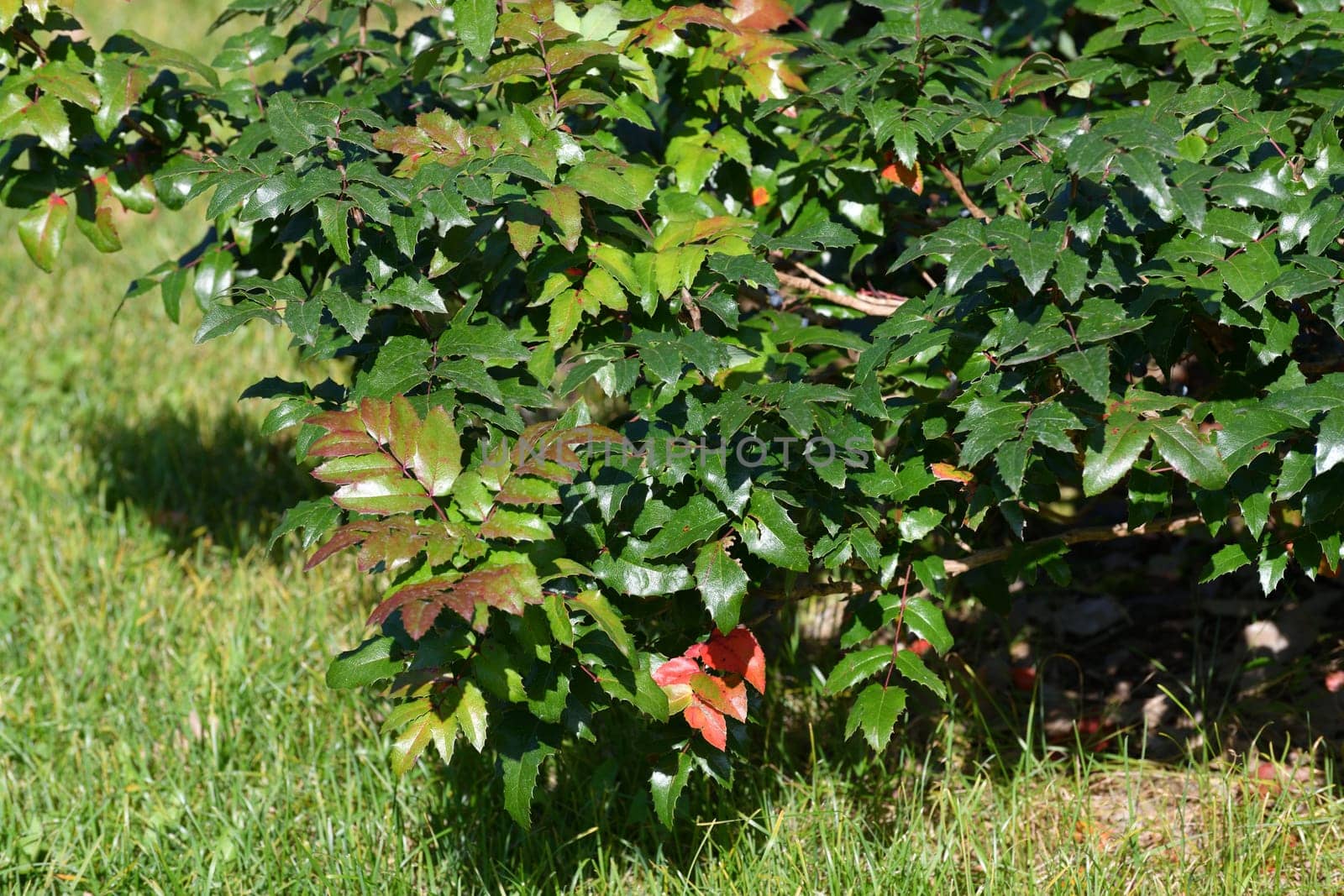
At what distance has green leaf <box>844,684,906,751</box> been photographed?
1723 mm

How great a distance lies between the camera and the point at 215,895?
2066 millimetres

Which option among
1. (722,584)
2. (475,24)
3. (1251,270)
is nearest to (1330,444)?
(1251,270)

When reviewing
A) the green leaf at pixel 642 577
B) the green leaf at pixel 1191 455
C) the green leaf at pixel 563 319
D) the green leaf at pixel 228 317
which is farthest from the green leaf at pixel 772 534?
the green leaf at pixel 228 317

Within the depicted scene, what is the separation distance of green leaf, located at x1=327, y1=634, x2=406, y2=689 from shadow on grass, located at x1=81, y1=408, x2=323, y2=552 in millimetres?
1508

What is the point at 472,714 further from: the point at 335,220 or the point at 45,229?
the point at 45,229

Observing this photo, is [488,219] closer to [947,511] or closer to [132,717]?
[947,511]

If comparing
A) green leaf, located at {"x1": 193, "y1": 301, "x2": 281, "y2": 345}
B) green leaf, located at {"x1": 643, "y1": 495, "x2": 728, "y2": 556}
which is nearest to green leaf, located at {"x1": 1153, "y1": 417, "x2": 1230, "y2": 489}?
green leaf, located at {"x1": 643, "y1": 495, "x2": 728, "y2": 556}

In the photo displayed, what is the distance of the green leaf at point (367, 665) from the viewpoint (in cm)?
165

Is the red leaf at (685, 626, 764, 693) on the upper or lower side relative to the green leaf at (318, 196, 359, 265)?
A: lower

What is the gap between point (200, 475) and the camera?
3.49 metres

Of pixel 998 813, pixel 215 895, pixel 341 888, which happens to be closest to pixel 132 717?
pixel 215 895

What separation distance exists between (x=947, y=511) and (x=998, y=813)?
0.60m

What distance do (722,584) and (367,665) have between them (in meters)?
0.50

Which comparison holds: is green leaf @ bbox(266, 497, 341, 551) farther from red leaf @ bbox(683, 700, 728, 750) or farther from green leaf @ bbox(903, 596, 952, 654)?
green leaf @ bbox(903, 596, 952, 654)
